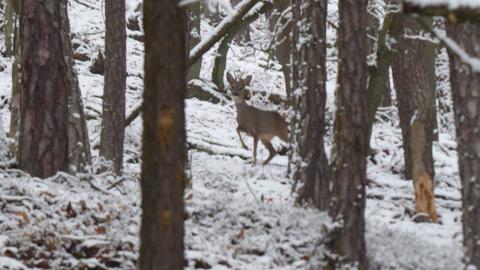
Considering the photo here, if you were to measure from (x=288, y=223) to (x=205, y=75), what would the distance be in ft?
50.5

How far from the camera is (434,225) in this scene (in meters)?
9.66

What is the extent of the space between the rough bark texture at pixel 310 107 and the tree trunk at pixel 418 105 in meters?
1.53

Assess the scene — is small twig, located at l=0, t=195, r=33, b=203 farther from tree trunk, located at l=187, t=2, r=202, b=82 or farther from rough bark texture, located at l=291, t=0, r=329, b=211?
tree trunk, located at l=187, t=2, r=202, b=82

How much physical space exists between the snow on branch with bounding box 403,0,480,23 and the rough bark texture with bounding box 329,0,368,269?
2.22 m

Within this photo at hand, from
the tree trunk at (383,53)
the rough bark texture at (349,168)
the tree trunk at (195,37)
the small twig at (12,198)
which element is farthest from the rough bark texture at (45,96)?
the tree trunk at (195,37)

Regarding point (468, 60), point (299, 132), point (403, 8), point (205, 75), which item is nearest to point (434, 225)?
point (299, 132)

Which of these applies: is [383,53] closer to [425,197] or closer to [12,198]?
[425,197]

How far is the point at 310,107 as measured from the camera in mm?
9203

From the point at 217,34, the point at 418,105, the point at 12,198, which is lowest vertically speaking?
the point at 12,198

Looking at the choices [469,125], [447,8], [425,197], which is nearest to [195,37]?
[425,197]

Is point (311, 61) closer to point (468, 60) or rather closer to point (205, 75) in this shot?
point (468, 60)

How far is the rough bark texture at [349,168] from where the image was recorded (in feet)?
23.1

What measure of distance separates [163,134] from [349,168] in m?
2.76

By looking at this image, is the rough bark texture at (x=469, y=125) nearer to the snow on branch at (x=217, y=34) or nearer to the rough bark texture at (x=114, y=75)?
the snow on branch at (x=217, y=34)
